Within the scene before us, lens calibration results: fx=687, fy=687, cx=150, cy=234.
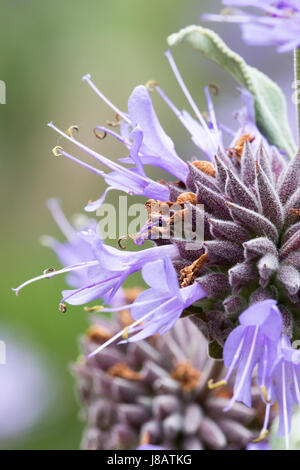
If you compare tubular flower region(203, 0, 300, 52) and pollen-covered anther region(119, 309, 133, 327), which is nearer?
tubular flower region(203, 0, 300, 52)

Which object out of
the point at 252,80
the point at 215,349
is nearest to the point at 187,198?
the point at 215,349

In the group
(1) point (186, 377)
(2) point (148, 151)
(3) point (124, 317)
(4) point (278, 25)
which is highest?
(4) point (278, 25)

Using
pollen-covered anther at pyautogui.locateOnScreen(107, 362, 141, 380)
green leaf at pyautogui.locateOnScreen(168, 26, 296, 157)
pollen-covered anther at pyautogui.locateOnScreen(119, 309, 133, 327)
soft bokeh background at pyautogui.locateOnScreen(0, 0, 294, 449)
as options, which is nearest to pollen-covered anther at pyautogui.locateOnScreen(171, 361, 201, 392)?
pollen-covered anther at pyautogui.locateOnScreen(107, 362, 141, 380)

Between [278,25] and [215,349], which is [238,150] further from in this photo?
[215,349]

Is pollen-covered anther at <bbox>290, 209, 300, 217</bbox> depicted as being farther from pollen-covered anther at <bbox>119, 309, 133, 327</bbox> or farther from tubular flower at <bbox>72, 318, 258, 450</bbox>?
pollen-covered anther at <bbox>119, 309, 133, 327</bbox>

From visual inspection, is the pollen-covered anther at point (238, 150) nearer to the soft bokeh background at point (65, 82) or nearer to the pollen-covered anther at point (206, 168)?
the pollen-covered anther at point (206, 168)

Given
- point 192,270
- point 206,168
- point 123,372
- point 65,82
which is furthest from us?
point 65,82
